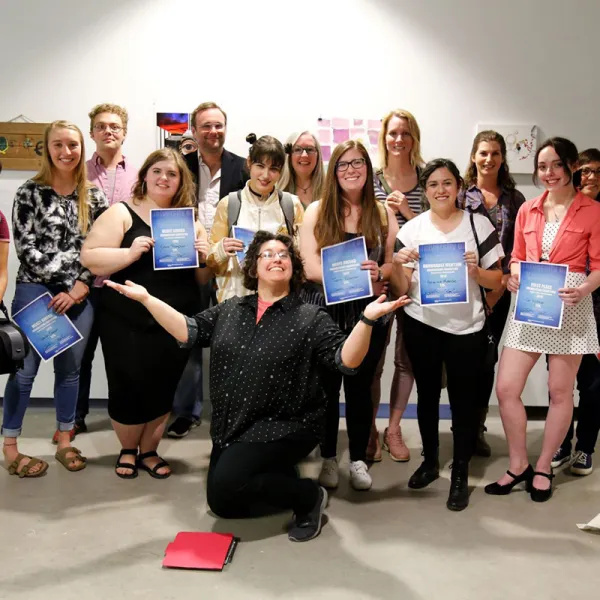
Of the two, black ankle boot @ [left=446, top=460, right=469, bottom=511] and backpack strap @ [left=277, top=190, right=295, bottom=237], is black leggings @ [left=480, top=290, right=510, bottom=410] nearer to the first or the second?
black ankle boot @ [left=446, top=460, right=469, bottom=511]

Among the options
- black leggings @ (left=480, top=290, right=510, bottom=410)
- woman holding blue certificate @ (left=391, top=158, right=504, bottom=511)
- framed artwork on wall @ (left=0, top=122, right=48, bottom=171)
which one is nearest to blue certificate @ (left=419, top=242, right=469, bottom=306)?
woman holding blue certificate @ (left=391, top=158, right=504, bottom=511)

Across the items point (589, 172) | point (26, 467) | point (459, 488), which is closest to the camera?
point (459, 488)

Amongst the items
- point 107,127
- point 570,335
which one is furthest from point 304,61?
point 570,335

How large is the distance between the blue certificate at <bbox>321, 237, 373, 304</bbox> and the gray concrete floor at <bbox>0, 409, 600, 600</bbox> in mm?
982

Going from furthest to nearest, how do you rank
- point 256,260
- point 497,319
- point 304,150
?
point 497,319 → point 304,150 → point 256,260

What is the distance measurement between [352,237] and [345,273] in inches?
8.2

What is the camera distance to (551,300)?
295cm

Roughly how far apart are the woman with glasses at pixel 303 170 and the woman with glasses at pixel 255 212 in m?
0.29

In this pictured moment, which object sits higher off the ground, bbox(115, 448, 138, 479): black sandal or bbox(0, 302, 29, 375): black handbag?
bbox(0, 302, 29, 375): black handbag

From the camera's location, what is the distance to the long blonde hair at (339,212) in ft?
9.89

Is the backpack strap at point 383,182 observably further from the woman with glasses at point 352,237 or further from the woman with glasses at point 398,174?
the woman with glasses at point 352,237

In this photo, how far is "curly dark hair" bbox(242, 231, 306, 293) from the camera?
9.19 feet

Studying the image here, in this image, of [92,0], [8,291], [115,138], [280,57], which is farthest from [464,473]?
[92,0]

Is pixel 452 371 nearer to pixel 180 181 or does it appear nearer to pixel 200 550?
pixel 200 550
